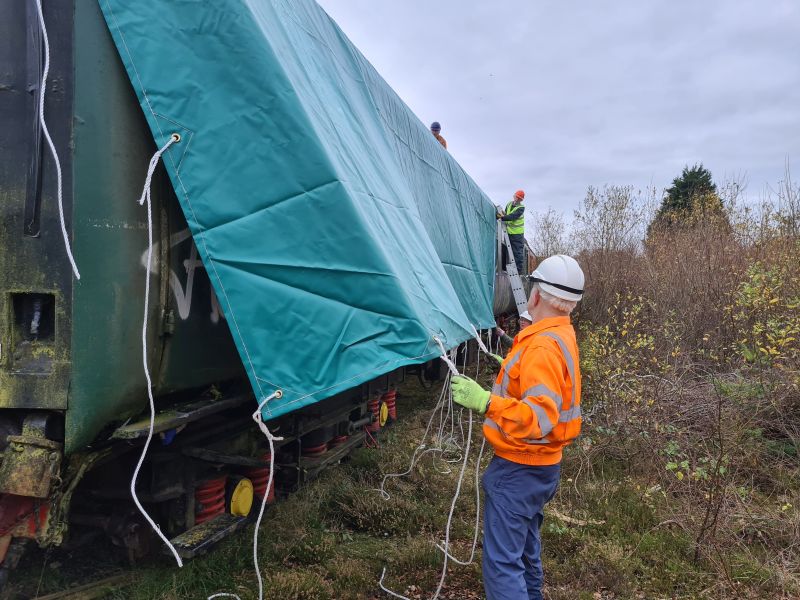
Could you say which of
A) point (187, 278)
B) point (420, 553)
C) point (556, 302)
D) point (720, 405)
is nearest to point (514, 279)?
point (720, 405)

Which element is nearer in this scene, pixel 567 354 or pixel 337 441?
pixel 567 354

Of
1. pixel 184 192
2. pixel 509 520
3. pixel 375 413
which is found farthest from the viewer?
pixel 375 413

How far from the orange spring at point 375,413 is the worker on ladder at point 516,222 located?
Result: 5528 mm

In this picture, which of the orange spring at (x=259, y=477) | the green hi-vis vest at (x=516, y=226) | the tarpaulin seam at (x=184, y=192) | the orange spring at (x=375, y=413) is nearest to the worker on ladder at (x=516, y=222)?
the green hi-vis vest at (x=516, y=226)

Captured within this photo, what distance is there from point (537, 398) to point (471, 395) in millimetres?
297

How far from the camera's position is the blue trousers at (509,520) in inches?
108

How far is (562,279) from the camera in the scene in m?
2.83

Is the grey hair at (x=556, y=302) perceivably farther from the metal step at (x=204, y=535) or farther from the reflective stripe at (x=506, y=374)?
the metal step at (x=204, y=535)

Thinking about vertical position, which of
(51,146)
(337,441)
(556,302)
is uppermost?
(51,146)

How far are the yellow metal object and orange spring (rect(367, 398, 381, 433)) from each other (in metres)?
1.86

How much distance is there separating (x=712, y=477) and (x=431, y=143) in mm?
4230

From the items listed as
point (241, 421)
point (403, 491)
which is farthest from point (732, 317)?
point (241, 421)

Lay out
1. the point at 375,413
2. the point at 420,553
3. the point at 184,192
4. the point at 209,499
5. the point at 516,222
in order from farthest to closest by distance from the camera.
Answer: the point at 516,222 < the point at 375,413 < the point at 420,553 < the point at 209,499 < the point at 184,192

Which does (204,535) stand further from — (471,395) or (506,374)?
(506,374)
